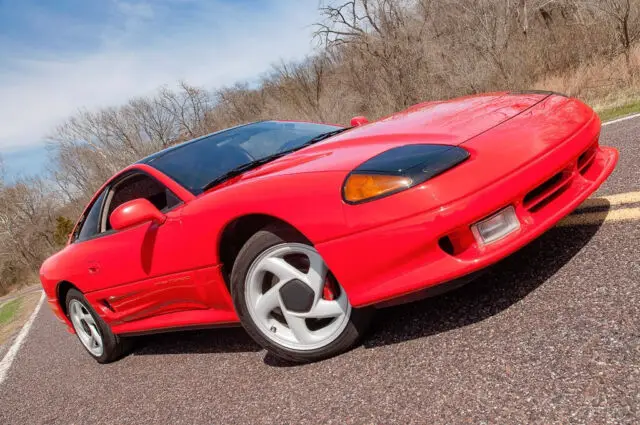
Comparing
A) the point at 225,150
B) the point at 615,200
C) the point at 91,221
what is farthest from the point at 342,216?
the point at 91,221

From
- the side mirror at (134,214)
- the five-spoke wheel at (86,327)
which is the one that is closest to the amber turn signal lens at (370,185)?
the side mirror at (134,214)

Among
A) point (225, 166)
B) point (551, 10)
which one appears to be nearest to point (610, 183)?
point (225, 166)

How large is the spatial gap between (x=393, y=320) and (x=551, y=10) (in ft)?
63.6

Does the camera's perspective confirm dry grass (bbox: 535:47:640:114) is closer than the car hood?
No

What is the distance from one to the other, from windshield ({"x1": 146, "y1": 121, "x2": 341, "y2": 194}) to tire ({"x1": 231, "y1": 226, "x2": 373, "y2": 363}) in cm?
72

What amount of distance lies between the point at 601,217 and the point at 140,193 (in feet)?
9.48

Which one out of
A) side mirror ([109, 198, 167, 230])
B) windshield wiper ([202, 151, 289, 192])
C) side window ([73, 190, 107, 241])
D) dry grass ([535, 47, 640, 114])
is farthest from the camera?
dry grass ([535, 47, 640, 114])

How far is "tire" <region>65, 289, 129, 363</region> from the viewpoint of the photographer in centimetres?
385

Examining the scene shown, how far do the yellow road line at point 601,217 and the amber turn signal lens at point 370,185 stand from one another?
1335 millimetres

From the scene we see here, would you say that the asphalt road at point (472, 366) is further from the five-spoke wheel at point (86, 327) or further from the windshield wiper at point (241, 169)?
the windshield wiper at point (241, 169)

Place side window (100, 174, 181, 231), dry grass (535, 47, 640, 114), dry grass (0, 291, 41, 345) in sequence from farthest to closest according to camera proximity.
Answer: dry grass (535, 47, 640, 114) < dry grass (0, 291, 41, 345) < side window (100, 174, 181, 231)

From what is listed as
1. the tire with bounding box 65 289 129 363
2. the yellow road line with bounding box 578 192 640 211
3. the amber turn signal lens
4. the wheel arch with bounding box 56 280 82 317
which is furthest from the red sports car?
the wheel arch with bounding box 56 280 82 317

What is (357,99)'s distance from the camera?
1051 inches

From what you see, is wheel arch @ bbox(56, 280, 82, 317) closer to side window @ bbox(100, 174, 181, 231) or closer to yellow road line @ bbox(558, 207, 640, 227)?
side window @ bbox(100, 174, 181, 231)
